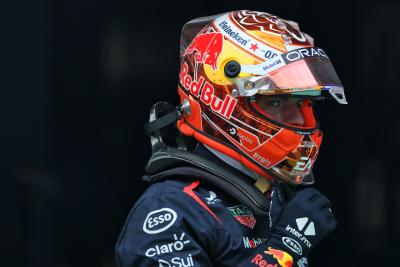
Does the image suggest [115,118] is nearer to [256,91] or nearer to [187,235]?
[256,91]

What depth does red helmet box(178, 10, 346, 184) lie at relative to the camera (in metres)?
2.73

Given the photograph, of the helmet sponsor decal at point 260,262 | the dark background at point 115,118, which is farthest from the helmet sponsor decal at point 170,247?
the dark background at point 115,118

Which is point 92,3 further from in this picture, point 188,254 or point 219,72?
point 188,254

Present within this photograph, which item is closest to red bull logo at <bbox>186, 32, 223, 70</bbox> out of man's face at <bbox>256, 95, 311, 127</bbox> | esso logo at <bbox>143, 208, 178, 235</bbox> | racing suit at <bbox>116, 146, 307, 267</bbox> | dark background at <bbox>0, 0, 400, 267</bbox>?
man's face at <bbox>256, 95, 311, 127</bbox>

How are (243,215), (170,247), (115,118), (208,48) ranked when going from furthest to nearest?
(115,118), (208,48), (243,215), (170,247)

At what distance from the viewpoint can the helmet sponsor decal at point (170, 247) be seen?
98.1 inches

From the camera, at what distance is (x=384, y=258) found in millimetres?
5305

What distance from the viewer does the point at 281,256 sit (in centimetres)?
256

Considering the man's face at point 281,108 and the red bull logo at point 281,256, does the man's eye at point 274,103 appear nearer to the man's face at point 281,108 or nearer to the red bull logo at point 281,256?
the man's face at point 281,108

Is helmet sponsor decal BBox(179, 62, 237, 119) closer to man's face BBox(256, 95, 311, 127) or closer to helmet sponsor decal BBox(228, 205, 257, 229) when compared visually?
man's face BBox(256, 95, 311, 127)

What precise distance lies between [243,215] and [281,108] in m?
0.30

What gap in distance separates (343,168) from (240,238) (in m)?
2.81

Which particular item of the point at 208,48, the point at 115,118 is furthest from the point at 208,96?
the point at 115,118

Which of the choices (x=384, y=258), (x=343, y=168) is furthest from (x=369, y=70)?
(x=384, y=258)
